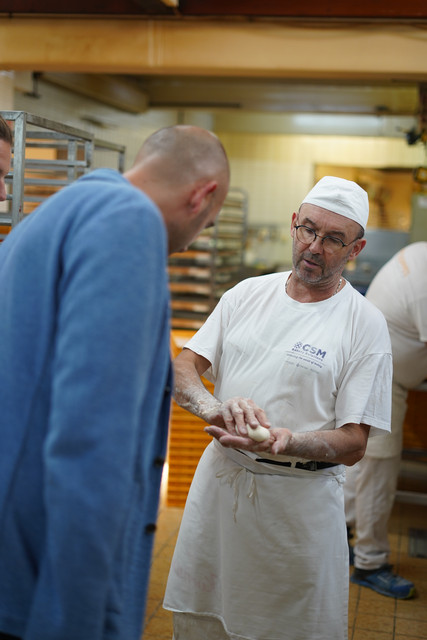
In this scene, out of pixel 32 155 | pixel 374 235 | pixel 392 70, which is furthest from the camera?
pixel 374 235

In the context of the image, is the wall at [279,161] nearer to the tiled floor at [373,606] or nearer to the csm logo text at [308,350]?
the tiled floor at [373,606]

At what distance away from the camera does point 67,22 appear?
4848 mm

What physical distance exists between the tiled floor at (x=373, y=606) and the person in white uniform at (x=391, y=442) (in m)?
0.10

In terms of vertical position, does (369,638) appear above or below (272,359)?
below

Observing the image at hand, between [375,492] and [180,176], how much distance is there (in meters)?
3.00

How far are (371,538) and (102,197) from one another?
3.18 m

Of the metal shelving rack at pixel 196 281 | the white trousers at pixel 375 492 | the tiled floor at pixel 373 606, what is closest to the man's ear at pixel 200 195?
the tiled floor at pixel 373 606

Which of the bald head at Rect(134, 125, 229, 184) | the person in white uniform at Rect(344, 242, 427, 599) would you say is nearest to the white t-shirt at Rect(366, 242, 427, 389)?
the person in white uniform at Rect(344, 242, 427, 599)

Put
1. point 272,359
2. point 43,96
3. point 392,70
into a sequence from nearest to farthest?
point 272,359 → point 392,70 → point 43,96

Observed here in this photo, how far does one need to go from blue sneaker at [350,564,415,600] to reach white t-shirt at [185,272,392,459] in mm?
1869

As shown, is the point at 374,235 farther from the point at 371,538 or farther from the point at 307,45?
the point at 371,538

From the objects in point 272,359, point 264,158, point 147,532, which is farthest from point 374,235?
point 147,532

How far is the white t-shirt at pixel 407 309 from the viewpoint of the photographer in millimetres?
3701

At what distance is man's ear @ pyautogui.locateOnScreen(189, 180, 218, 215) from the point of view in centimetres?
133
